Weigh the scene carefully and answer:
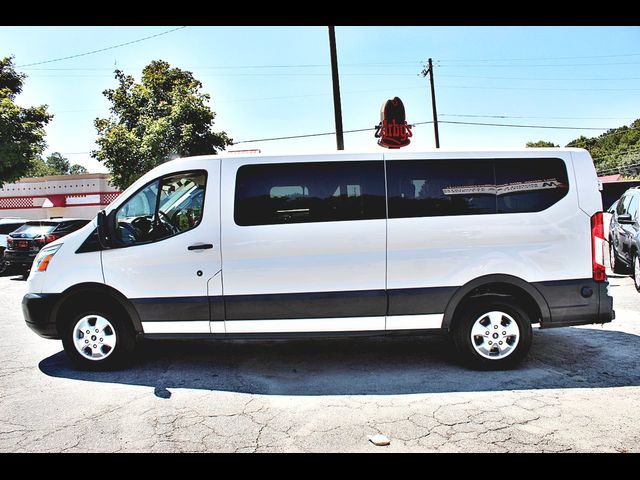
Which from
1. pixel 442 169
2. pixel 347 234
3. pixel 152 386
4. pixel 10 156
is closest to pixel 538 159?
pixel 442 169

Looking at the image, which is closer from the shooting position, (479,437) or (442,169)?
(479,437)

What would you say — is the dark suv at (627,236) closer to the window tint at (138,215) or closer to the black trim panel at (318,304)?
the black trim panel at (318,304)

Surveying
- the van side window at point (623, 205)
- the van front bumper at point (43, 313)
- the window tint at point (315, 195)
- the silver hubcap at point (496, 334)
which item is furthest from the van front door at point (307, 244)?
the van side window at point (623, 205)

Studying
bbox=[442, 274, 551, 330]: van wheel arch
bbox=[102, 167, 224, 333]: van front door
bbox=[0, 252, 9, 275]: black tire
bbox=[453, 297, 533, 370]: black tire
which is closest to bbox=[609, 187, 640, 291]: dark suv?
bbox=[442, 274, 551, 330]: van wheel arch

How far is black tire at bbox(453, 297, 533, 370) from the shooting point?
15.5 feet

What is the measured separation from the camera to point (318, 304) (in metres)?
4.73

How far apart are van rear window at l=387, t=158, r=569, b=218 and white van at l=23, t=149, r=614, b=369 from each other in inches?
0.4

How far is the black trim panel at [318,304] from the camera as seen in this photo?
4.73 m

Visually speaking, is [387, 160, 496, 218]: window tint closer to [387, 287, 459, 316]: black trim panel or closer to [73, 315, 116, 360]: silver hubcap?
[387, 287, 459, 316]: black trim panel

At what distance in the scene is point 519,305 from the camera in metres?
4.79

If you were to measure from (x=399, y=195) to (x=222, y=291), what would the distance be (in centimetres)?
194

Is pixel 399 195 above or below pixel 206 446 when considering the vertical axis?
above

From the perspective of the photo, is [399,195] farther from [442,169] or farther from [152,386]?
[152,386]

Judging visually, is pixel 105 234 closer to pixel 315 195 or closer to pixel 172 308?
pixel 172 308
